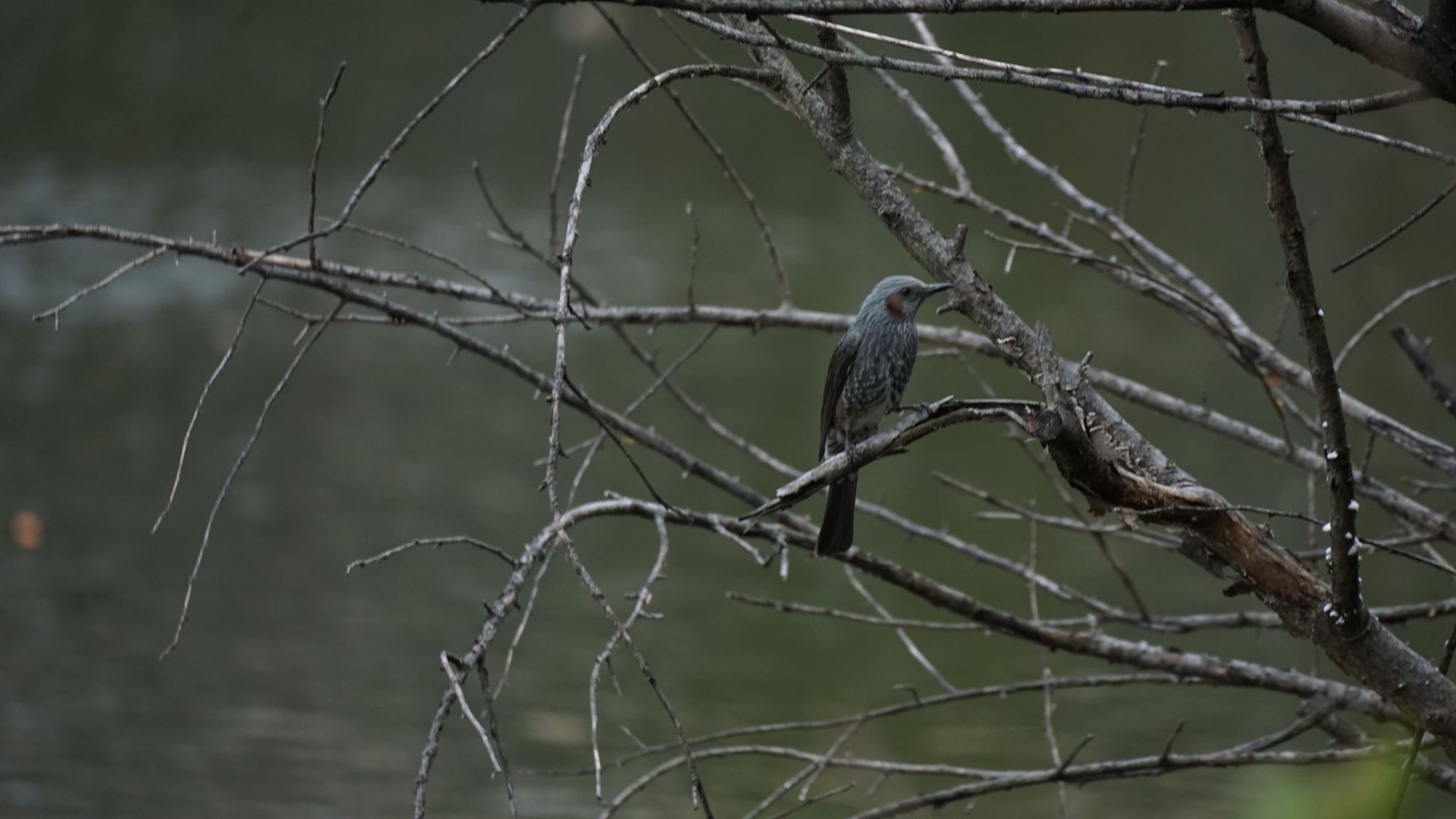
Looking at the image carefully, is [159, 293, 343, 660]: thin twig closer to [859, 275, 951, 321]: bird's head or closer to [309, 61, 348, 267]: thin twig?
[309, 61, 348, 267]: thin twig

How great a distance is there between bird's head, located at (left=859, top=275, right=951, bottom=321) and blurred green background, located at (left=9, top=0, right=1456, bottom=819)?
71 cm

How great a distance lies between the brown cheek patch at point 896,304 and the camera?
3.47 meters

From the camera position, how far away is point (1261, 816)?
2.50 feet

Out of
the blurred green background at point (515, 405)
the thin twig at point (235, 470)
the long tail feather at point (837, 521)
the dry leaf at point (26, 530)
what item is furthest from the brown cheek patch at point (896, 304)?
the dry leaf at point (26, 530)

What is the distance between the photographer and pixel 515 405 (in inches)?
406

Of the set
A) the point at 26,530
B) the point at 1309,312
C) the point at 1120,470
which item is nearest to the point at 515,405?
the point at 26,530

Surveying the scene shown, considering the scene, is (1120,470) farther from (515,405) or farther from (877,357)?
(515,405)

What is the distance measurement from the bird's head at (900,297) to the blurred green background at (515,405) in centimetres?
71

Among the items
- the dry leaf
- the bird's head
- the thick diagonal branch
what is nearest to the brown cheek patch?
the bird's head

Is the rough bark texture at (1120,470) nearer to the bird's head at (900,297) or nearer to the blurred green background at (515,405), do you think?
the blurred green background at (515,405)

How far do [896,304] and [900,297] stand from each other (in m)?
0.02

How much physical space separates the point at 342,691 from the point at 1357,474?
4964mm

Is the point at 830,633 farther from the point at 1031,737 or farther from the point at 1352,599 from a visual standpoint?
the point at 1352,599

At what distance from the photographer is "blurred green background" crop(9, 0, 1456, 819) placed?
21.4ft
